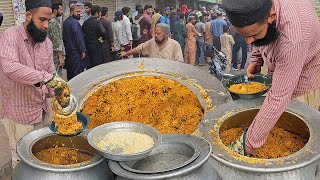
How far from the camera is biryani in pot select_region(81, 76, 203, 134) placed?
3.72 meters

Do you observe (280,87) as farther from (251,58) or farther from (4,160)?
(4,160)

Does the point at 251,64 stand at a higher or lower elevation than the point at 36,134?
higher

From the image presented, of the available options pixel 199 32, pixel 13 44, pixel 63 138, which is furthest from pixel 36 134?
pixel 199 32

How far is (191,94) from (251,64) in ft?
2.24

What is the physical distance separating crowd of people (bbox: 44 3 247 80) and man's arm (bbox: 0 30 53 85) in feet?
7.65

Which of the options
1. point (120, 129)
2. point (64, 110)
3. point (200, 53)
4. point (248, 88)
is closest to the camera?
point (120, 129)

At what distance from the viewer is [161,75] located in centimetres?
426

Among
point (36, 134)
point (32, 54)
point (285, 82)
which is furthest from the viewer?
point (32, 54)

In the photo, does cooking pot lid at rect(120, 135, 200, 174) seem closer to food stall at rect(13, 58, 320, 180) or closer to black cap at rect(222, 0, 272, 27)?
food stall at rect(13, 58, 320, 180)

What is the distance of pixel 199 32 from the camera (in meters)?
15.6

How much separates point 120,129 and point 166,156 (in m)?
0.42

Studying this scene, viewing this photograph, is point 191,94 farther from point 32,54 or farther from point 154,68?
point 32,54

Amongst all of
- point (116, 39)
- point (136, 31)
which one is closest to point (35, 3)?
point (116, 39)

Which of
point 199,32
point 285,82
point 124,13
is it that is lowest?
point 199,32
